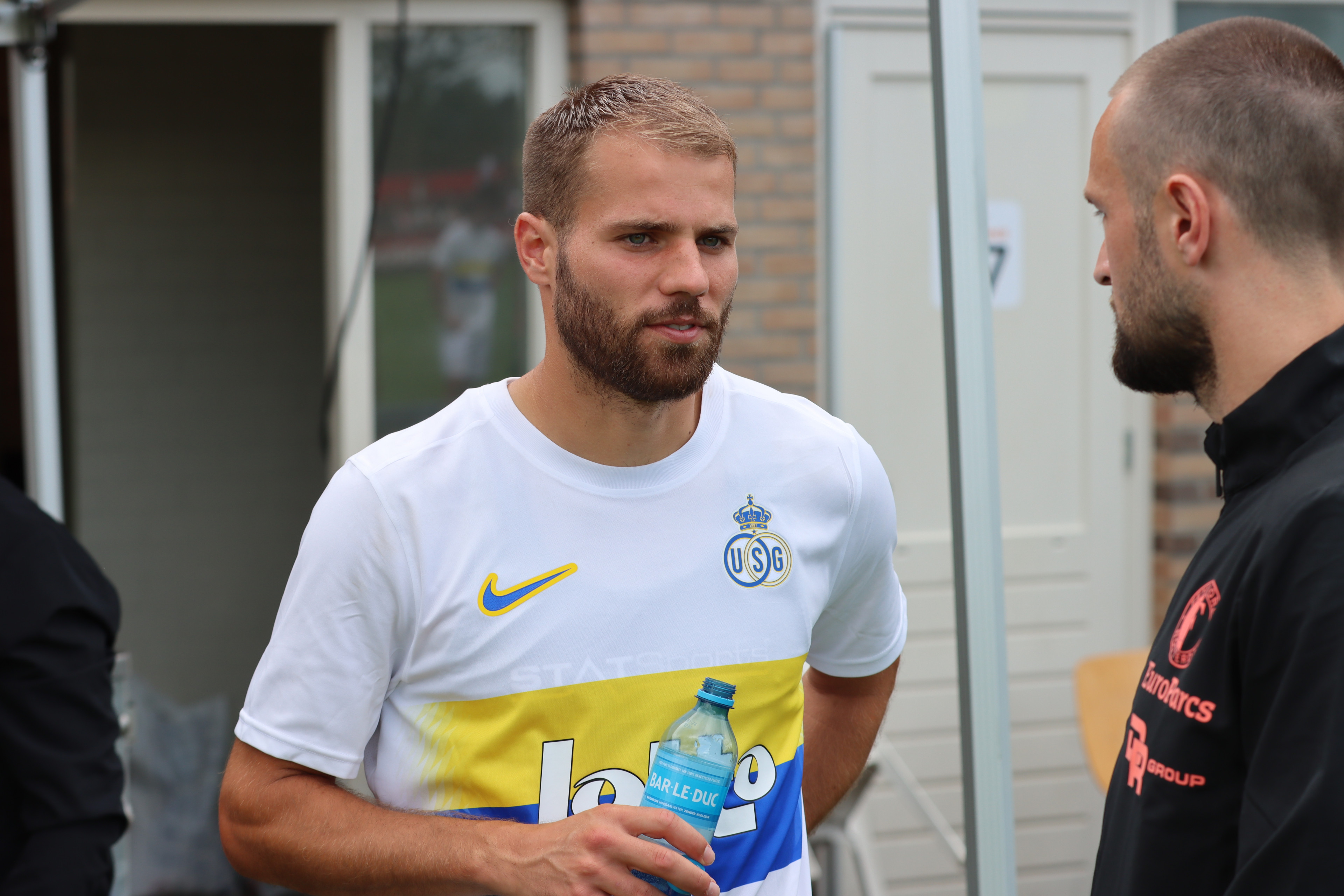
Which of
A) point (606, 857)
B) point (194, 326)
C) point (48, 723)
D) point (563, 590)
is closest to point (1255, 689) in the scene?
point (606, 857)

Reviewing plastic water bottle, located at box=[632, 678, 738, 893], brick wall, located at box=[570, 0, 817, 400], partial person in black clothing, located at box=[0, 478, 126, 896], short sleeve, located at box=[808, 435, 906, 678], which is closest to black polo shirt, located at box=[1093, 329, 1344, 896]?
plastic water bottle, located at box=[632, 678, 738, 893]

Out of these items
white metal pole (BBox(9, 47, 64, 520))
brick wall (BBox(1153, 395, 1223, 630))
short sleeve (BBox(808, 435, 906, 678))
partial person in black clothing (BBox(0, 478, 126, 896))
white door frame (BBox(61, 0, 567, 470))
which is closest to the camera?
short sleeve (BBox(808, 435, 906, 678))

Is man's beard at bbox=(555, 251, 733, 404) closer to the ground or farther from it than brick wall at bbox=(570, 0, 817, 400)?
closer to the ground

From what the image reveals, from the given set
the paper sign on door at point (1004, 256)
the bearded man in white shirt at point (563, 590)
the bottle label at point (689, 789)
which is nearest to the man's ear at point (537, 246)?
the bearded man in white shirt at point (563, 590)

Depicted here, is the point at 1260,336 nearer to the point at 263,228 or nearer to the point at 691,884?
the point at 691,884

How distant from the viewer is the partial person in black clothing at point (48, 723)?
1950 mm

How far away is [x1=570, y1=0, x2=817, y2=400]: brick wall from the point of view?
13.4 feet

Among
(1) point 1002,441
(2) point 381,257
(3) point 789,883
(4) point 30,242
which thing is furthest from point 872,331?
(3) point 789,883

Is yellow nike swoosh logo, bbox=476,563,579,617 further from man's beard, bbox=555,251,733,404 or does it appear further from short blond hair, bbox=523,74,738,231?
short blond hair, bbox=523,74,738,231

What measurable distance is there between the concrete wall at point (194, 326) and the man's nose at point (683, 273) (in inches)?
167

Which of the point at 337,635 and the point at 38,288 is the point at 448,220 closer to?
the point at 38,288

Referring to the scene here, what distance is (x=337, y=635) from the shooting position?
1552mm

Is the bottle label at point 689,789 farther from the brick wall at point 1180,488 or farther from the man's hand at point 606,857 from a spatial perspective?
the brick wall at point 1180,488

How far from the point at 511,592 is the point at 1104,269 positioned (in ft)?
2.57
